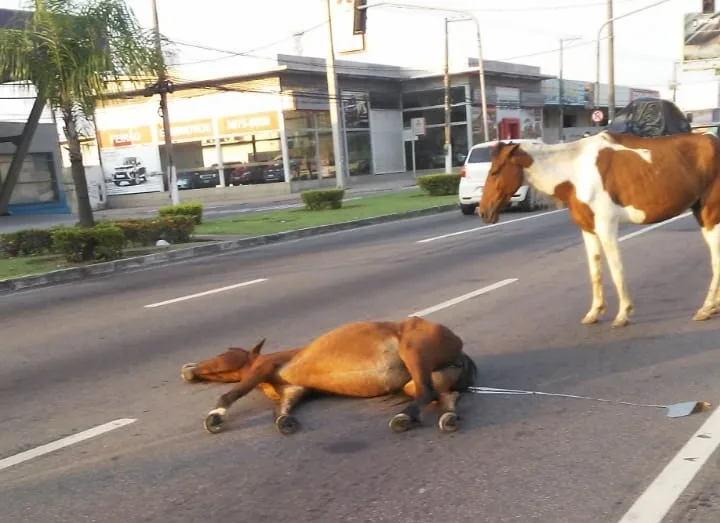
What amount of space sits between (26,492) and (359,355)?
6.46 feet

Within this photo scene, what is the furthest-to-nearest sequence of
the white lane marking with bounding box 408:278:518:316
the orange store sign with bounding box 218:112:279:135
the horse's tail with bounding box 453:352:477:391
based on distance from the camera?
the orange store sign with bounding box 218:112:279:135, the white lane marking with bounding box 408:278:518:316, the horse's tail with bounding box 453:352:477:391

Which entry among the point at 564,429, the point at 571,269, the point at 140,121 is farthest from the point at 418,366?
the point at 140,121

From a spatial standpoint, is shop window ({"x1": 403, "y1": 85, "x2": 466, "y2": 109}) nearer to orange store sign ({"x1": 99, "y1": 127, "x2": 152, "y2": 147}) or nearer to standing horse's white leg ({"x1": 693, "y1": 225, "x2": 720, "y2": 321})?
orange store sign ({"x1": 99, "y1": 127, "x2": 152, "y2": 147})

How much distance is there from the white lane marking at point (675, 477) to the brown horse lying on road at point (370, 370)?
1.17 m

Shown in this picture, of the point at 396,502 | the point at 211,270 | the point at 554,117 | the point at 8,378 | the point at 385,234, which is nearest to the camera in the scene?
the point at 396,502

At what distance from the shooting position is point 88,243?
541 inches

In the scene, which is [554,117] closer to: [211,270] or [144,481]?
[211,270]

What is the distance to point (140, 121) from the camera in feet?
142

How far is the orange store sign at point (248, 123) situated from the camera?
39125 millimetres

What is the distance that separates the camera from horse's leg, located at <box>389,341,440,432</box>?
429 centimetres

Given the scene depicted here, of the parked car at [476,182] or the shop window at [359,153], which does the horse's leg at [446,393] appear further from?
the shop window at [359,153]

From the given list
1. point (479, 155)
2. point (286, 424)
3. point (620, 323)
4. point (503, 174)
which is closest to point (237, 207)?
point (479, 155)

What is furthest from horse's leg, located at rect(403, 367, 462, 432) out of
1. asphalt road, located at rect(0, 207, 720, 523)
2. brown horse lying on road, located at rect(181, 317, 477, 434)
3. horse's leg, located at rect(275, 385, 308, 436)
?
horse's leg, located at rect(275, 385, 308, 436)

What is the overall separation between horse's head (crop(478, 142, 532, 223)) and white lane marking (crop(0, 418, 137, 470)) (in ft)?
11.2
